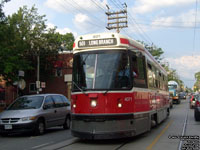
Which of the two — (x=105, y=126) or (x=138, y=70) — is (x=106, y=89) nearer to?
(x=105, y=126)

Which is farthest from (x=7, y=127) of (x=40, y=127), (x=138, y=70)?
(x=138, y=70)

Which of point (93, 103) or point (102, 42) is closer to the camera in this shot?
point (93, 103)

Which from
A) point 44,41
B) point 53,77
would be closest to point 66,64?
point 53,77

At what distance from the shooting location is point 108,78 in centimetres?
855

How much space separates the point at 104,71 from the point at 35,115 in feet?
14.0

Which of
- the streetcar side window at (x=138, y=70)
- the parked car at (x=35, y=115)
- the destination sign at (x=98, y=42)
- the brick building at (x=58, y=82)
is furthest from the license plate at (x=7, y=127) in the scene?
the brick building at (x=58, y=82)

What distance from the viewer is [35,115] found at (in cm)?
1138

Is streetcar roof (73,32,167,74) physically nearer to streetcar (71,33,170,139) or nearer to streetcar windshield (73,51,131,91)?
streetcar (71,33,170,139)

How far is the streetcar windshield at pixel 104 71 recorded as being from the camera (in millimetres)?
8570

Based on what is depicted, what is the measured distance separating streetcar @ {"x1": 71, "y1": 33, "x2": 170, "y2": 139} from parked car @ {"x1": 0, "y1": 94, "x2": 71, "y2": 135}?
9.91 feet

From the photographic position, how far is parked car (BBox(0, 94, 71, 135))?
11094mm

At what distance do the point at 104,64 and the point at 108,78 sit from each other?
470 millimetres

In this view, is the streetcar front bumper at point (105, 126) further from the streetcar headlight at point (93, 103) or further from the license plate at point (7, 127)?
the license plate at point (7, 127)

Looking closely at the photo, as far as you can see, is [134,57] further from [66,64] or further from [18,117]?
[66,64]
